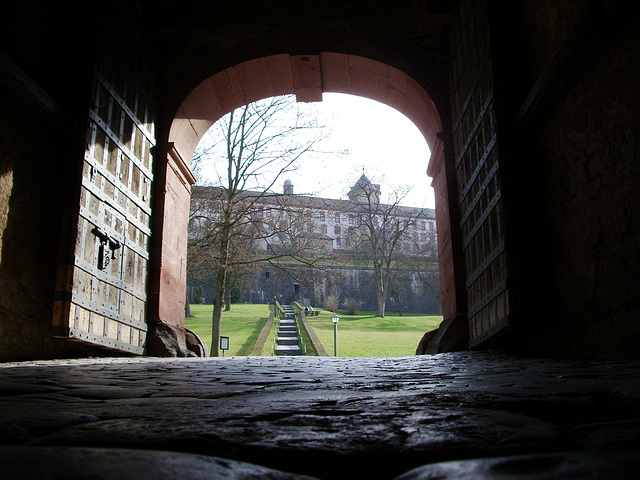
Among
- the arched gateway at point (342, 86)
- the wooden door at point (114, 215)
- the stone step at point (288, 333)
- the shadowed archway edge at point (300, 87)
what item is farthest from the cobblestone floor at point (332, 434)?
the stone step at point (288, 333)

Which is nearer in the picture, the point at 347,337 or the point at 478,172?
the point at 478,172

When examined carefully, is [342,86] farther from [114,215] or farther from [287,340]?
[287,340]

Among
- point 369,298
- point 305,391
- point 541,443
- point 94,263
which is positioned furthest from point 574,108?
point 369,298

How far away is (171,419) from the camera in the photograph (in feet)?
4.14

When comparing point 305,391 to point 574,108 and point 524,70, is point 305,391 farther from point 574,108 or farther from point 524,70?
point 524,70

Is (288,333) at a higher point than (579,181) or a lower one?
lower

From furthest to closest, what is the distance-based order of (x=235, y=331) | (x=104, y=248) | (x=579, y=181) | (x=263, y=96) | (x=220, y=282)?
(x=235, y=331), (x=220, y=282), (x=263, y=96), (x=104, y=248), (x=579, y=181)

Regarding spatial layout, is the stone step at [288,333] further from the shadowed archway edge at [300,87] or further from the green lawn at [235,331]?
the shadowed archway edge at [300,87]

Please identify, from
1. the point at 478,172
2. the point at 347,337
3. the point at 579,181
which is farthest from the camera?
the point at 347,337

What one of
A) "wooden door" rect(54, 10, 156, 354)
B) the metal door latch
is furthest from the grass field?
the metal door latch

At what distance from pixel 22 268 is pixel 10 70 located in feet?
5.32

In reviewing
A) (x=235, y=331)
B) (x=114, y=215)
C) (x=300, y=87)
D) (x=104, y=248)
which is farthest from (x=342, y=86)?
(x=235, y=331)

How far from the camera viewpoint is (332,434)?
3.46ft

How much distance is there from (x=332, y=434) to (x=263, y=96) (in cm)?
693
